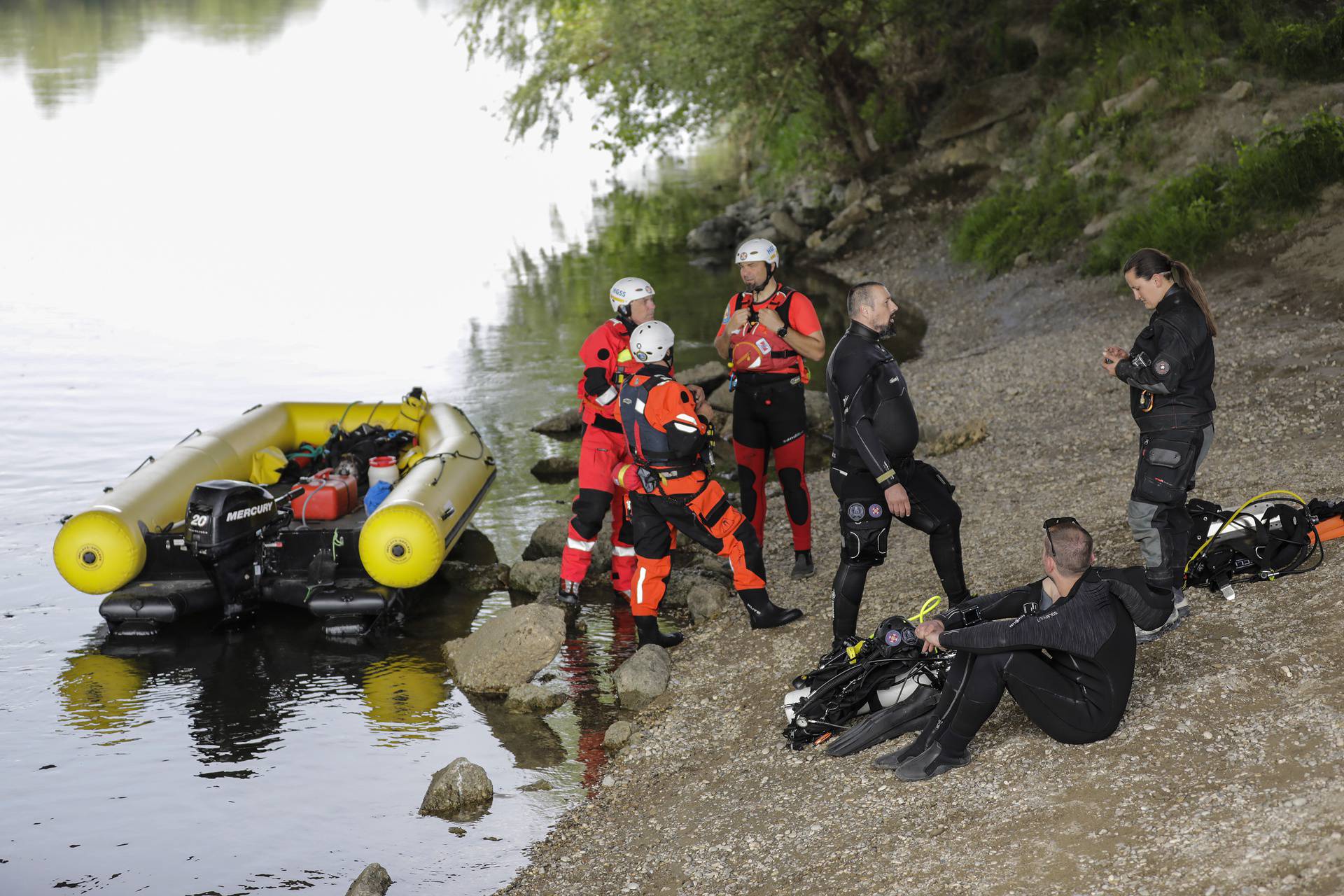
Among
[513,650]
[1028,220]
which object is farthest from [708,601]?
[1028,220]

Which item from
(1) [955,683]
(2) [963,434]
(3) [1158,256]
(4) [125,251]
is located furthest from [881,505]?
(4) [125,251]

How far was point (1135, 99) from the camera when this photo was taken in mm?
16281

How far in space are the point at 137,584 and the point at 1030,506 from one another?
5.78 metres

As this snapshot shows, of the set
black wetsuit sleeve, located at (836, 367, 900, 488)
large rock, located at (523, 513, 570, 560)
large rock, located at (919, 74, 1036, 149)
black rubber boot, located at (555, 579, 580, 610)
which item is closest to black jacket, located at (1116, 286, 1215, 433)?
black wetsuit sleeve, located at (836, 367, 900, 488)

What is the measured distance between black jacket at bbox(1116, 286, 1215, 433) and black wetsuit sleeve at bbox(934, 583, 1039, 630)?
3.13 feet

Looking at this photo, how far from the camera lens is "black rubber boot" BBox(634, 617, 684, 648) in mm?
7391

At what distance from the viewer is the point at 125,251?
23281 mm

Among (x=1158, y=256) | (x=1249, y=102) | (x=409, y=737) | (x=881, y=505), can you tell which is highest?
(x=1249, y=102)

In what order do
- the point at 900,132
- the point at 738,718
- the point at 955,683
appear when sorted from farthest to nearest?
the point at 900,132, the point at 738,718, the point at 955,683

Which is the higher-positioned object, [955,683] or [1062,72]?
[1062,72]

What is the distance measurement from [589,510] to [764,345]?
1.48 metres

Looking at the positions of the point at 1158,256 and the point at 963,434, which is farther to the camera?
the point at 963,434

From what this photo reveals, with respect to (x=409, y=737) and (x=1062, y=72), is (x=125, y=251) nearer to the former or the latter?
(x=1062, y=72)

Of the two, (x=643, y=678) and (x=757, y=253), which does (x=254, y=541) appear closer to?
(x=643, y=678)
